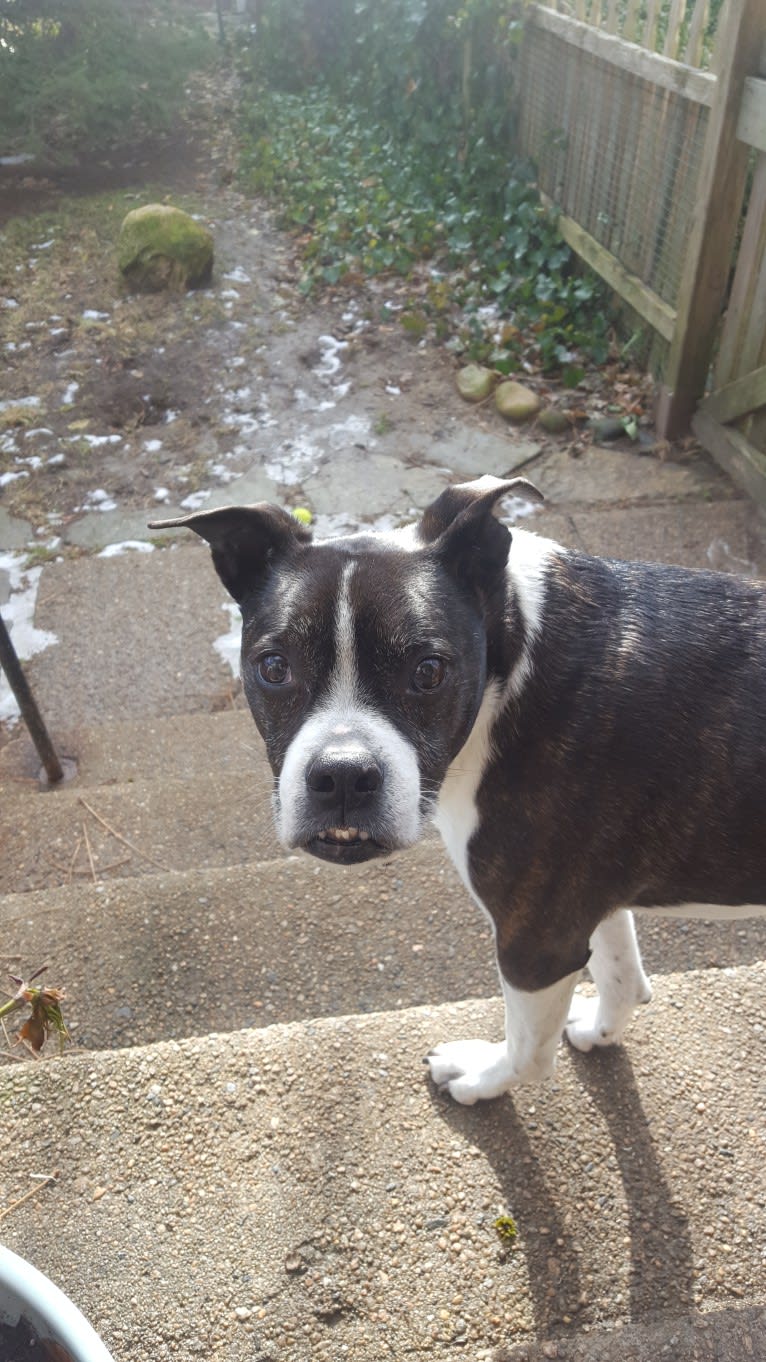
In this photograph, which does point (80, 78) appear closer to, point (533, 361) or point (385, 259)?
point (385, 259)

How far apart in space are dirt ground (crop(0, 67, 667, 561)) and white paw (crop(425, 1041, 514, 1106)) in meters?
4.42

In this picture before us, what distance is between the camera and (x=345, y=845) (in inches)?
82.0

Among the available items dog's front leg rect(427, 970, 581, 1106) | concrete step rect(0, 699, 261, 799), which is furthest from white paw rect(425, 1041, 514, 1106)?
concrete step rect(0, 699, 261, 799)

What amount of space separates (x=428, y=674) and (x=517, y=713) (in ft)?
0.89

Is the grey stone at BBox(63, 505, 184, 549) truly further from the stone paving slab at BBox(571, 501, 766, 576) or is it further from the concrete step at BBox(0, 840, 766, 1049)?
the concrete step at BBox(0, 840, 766, 1049)

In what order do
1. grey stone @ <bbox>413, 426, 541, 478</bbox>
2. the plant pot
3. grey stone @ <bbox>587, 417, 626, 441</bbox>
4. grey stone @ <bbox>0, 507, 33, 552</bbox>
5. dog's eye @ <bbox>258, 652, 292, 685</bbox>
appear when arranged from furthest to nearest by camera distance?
grey stone @ <bbox>587, 417, 626, 441</bbox>
grey stone @ <bbox>413, 426, 541, 478</bbox>
grey stone @ <bbox>0, 507, 33, 552</bbox>
dog's eye @ <bbox>258, 652, 292, 685</bbox>
the plant pot

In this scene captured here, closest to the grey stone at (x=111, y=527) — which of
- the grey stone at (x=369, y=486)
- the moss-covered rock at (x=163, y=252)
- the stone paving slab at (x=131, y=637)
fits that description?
the stone paving slab at (x=131, y=637)

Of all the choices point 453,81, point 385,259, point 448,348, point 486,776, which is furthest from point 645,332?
point 486,776

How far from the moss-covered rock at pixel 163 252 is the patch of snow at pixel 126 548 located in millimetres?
4061

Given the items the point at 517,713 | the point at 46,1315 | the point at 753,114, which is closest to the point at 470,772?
the point at 517,713

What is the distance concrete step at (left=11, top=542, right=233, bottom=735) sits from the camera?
5.09 meters

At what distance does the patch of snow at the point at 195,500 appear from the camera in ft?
20.9

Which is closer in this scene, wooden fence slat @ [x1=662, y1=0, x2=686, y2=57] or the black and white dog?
the black and white dog

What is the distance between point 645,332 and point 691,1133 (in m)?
5.68
